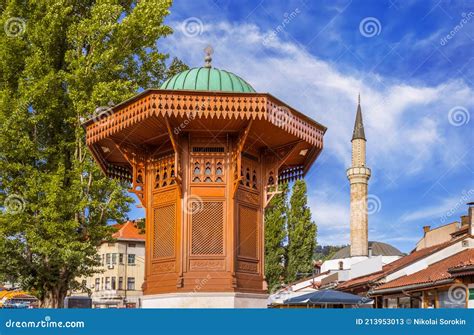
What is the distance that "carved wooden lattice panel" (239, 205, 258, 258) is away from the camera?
10102 millimetres

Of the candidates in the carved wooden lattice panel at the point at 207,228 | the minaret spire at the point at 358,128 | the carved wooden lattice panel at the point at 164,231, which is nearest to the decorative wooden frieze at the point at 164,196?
the carved wooden lattice panel at the point at 164,231

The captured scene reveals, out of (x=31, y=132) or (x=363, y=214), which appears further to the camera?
(x=363, y=214)

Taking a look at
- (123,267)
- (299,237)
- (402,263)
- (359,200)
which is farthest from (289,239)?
(123,267)

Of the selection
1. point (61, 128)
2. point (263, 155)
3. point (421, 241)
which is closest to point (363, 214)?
point (421, 241)

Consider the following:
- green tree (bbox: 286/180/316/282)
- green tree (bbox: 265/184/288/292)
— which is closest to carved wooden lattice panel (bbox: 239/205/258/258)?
green tree (bbox: 265/184/288/292)

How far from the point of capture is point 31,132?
62.6 ft

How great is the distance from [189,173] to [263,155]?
1795 millimetres

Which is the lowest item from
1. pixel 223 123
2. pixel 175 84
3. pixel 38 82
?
pixel 223 123

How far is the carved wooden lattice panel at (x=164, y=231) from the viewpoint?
10.1 meters

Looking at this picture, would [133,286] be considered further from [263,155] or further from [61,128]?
[263,155]

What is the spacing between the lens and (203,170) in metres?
10.2

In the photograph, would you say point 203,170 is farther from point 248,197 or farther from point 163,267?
point 163,267

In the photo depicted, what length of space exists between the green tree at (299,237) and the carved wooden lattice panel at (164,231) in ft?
115

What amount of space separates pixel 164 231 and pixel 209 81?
2.89 meters
